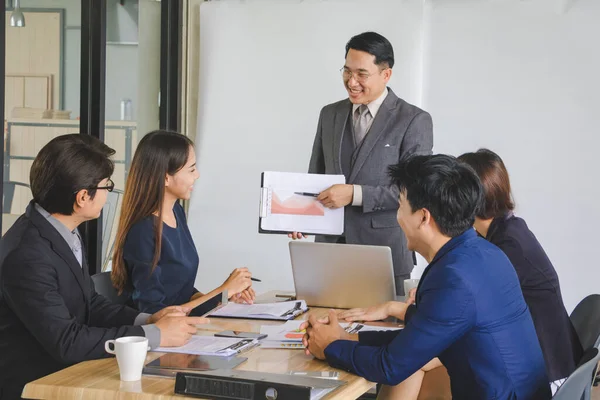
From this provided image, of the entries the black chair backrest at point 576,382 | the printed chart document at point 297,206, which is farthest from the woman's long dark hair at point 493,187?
the black chair backrest at point 576,382

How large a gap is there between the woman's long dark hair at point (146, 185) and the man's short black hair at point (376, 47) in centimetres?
101

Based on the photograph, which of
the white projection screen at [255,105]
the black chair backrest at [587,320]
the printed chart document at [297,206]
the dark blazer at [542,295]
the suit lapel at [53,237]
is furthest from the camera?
the white projection screen at [255,105]

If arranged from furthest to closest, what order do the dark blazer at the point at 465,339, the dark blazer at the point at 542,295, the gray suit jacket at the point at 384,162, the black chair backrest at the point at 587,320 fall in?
the gray suit jacket at the point at 384,162 < the dark blazer at the point at 542,295 < the black chair backrest at the point at 587,320 < the dark blazer at the point at 465,339

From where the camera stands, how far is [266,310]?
2.65m

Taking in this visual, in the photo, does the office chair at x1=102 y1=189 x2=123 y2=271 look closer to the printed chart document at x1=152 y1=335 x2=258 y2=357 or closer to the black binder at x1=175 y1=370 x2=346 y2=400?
the printed chart document at x1=152 y1=335 x2=258 y2=357

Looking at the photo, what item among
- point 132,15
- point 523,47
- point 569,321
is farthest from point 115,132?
point 569,321

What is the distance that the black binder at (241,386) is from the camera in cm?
162

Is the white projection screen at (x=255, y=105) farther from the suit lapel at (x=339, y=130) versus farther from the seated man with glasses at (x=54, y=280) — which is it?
the seated man with glasses at (x=54, y=280)

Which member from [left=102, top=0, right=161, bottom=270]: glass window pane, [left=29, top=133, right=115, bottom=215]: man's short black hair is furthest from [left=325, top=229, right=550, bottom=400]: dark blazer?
[left=102, top=0, right=161, bottom=270]: glass window pane

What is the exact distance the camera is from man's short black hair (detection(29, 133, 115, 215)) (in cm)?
215

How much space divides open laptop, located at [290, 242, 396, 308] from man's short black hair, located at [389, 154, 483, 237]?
638mm

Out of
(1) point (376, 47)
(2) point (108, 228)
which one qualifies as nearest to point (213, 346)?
(1) point (376, 47)

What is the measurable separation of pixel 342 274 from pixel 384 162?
0.75m

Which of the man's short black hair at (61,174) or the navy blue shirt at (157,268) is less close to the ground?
the man's short black hair at (61,174)
